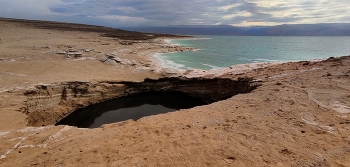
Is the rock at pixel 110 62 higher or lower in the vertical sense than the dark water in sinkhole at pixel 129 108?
higher

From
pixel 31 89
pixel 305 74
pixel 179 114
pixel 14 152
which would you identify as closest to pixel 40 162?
pixel 14 152

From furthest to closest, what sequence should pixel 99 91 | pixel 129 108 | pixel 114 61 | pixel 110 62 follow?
1. pixel 114 61
2. pixel 110 62
3. pixel 99 91
4. pixel 129 108

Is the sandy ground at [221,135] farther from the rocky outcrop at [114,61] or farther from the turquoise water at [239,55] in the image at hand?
the turquoise water at [239,55]

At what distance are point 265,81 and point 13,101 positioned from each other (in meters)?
13.2

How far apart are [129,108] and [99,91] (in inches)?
94.3

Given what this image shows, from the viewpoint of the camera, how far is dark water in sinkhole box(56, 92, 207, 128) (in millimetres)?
12039

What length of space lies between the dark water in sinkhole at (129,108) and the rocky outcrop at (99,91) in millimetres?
394

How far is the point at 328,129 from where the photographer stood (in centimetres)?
579

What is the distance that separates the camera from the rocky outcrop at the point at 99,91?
11.4m

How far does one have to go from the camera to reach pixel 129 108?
13.8m

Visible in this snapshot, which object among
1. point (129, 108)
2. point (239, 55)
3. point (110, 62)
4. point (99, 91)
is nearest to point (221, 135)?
point (129, 108)

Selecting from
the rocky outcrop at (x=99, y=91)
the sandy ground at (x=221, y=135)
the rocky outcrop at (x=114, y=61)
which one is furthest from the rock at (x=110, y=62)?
the sandy ground at (x=221, y=135)

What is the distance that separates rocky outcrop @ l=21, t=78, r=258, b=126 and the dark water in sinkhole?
0.39m

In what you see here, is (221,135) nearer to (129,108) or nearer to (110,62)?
(129,108)
